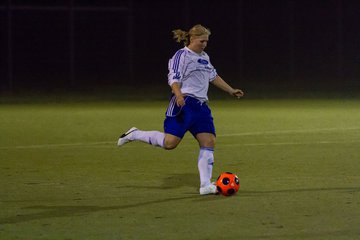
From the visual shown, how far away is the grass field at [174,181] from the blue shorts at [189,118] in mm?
652

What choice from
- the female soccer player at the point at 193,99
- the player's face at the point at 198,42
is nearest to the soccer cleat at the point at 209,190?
the female soccer player at the point at 193,99

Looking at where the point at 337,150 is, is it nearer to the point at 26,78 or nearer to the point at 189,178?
the point at 189,178

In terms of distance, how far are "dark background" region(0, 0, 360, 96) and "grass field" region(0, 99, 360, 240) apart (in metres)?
14.4

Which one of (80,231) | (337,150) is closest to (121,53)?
(337,150)

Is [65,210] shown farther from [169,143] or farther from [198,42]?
[198,42]

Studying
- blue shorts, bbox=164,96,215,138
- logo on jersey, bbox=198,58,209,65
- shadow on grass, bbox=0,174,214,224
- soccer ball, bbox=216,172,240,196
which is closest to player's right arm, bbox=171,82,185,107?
blue shorts, bbox=164,96,215,138

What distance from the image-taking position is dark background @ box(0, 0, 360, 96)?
116 feet

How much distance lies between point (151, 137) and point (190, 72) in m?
0.82

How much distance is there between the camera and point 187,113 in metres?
10.2

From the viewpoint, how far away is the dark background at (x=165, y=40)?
3522 cm

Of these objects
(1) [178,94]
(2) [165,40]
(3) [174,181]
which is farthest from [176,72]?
(2) [165,40]

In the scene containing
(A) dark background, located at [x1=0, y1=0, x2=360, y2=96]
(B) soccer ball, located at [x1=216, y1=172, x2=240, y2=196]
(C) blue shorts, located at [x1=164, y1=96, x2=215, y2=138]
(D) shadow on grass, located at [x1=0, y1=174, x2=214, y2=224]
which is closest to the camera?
(D) shadow on grass, located at [x1=0, y1=174, x2=214, y2=224]

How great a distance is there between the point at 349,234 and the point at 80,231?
2086mm

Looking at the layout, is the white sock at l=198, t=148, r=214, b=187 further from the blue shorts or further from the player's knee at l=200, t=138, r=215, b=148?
the blue shorts
